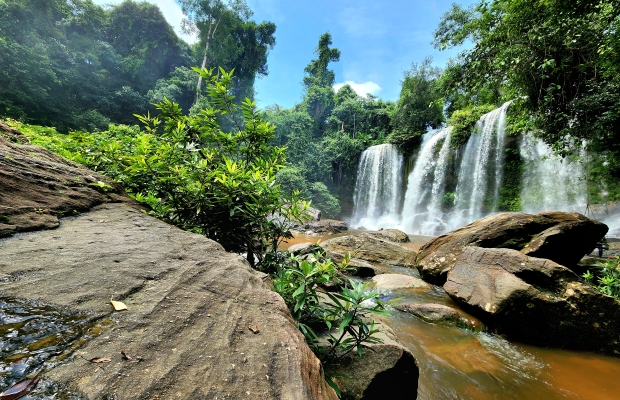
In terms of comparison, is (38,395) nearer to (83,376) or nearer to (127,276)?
(83,376)

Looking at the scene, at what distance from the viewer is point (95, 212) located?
2.17 m

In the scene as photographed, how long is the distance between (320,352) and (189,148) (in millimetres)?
2281

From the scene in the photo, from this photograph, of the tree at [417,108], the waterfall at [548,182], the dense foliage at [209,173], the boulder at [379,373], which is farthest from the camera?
the tree at [417,108]

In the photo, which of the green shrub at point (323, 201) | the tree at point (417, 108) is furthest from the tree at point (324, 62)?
the green shrub at point (323, 201)

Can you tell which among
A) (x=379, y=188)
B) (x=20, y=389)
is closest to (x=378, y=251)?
(x=20, y=389)

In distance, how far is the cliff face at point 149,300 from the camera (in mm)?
865

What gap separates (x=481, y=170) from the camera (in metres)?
15.0

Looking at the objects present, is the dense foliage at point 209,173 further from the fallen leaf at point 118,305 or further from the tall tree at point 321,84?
the tall tree at point 321,84

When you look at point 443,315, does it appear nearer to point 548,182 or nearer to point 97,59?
point 548,182

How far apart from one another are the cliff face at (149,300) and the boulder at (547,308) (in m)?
3.83

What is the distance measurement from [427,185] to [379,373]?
19016 mm

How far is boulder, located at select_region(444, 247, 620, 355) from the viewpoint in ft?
11.7

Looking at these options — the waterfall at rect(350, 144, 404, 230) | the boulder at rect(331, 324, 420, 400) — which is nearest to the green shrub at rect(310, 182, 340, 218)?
the waterfall at rect(350, 144, 404, 230)

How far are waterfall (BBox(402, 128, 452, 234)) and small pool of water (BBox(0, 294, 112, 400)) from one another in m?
Answer: 17.9
